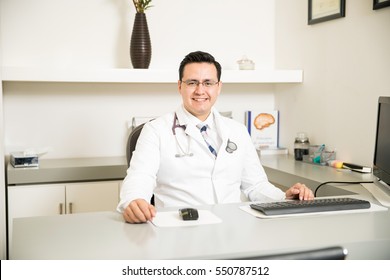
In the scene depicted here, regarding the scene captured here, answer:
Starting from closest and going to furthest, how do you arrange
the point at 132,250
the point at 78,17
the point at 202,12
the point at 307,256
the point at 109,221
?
the point at 307,256 < the point at 132,250 < the point at 109,221 < the point at 78,17 < the point at 202,12

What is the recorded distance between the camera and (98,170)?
3.05 metres

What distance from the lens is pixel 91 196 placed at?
9.95ft

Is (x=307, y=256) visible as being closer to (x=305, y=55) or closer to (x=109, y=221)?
(x=109, y=221)

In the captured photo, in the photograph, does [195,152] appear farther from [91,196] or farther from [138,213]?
[91,196]

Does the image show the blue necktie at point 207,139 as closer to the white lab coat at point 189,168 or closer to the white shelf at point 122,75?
the white lab coat at point 189,168

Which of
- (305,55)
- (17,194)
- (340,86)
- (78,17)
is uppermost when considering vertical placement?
(78,17)

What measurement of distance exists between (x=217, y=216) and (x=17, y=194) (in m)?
1.67

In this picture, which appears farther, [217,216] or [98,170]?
[98,170]

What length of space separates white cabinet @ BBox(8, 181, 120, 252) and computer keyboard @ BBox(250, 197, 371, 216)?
4.81ft

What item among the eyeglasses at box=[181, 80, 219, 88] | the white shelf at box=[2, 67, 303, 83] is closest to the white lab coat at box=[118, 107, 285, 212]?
the eyeglasses at box=[181, 80, 219, 88]

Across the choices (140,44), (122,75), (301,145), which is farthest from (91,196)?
(301,145)

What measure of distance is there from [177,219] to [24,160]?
5.53 feet

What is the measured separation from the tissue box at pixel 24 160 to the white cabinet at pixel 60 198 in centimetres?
14
